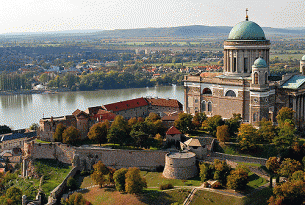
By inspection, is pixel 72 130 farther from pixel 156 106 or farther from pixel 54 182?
pixel 156 106

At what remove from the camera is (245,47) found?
27047mm

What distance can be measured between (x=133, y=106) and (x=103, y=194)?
10.1 m

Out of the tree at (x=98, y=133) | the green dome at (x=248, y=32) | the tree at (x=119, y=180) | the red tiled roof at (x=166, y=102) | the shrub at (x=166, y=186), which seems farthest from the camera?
the red tiled roof at (x=166, y=102)

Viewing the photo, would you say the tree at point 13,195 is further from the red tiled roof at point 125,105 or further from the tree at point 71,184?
the red tiled roof at point 125,105

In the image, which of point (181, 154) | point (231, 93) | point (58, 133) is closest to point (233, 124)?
point (231, 93)

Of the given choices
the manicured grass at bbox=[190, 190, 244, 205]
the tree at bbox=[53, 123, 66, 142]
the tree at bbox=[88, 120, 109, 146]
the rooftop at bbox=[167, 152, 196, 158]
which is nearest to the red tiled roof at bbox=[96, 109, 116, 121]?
the tree at bbox=[88, 120, 109, 146]

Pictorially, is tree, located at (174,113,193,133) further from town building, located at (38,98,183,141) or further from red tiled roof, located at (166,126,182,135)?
town building, located at (38,98,183,141)

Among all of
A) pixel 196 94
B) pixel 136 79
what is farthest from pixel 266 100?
pixel 136 79

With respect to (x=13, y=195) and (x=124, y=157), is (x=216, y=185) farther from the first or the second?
(x=13, y=195)

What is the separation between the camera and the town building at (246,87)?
82.2 feet

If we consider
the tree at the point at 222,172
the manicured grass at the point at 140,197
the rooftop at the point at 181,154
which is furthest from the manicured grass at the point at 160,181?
the rooftop at the point at 181,154

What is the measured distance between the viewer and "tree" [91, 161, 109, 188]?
71.3ft

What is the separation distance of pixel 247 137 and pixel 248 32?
286 inches

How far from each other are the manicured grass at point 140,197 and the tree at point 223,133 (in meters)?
4.15
